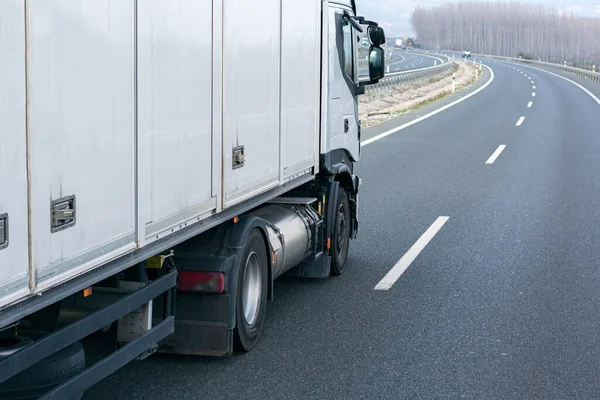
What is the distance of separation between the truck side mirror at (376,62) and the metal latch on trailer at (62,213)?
5.66 meters

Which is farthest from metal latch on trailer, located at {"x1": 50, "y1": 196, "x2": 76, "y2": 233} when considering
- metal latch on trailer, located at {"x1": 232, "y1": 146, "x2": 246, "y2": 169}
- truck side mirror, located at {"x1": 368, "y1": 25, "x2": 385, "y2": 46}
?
truck side mirror, located at {"x1": 368, "y1": 25, "x2": 385, "y2": 46}

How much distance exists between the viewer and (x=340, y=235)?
877 centimetres

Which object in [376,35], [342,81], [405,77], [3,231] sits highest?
[405,77]

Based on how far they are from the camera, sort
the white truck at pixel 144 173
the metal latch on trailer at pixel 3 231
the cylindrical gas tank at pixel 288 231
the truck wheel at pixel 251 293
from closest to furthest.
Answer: the metal latch on trailer at pixel 3 231 < the white truck at pixel 144 173 < the truck wheel at pixel 251 293 < the cylindrical gas tank at pixel 288 231

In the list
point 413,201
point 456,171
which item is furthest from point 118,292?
point 456,171

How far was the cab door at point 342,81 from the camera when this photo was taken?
26.9 ft

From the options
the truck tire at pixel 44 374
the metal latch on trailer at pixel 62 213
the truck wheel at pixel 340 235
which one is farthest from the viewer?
the truck wheel at pixel 340 235

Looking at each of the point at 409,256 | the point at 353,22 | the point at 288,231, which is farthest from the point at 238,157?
the point at 409,256

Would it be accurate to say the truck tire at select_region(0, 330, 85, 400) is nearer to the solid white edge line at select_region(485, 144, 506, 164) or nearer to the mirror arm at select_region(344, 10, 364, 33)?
the mirror arm at select_region(344, 10, 364, 33)

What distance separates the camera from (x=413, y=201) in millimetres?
13172

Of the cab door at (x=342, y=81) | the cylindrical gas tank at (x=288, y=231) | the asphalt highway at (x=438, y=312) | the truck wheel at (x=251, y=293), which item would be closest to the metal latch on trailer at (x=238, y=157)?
the truck wheel at (x=251, y=293)

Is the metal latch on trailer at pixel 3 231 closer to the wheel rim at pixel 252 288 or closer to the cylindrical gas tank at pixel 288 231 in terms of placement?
the wheel rim at pixel 252 288

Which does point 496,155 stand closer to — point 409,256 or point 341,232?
point 409,256

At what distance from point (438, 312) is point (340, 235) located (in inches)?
66.3
